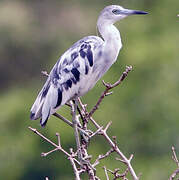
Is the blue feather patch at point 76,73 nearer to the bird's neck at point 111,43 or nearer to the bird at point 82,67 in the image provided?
the bird at point 82,67

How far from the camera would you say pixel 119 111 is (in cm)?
1641

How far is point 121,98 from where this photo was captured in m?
16.3

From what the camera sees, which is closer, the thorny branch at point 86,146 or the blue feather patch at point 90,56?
the thorny branch at point 86,146

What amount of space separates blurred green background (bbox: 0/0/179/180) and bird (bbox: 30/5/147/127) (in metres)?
7.60

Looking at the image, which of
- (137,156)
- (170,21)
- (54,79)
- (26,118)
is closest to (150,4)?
(170,21)

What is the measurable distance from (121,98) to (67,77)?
1012cm

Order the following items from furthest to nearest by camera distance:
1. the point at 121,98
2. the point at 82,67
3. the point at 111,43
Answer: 1. the point at 121,98
2. the point at 82,67
3. the point at 111,43

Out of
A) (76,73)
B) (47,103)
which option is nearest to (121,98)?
(76,73)

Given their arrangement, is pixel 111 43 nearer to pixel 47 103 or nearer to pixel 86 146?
pixel 47 103

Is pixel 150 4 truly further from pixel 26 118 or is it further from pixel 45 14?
pixel 26 118

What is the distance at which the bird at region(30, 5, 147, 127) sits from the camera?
606 cm

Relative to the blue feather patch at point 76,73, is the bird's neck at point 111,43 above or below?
above

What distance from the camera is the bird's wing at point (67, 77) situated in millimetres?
6102

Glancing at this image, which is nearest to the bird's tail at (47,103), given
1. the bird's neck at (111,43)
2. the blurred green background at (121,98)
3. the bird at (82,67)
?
the bird at (82,67)
